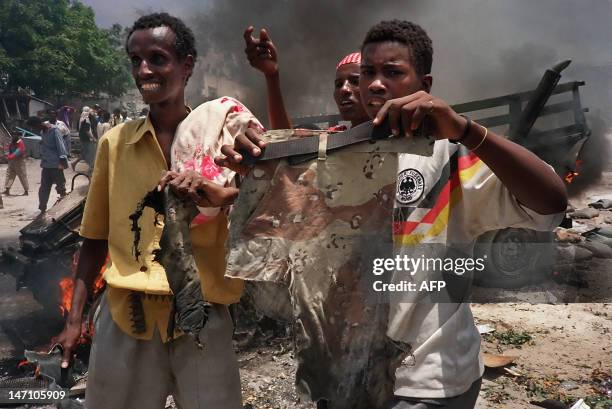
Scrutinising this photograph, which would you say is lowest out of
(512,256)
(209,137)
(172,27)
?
(512,256)

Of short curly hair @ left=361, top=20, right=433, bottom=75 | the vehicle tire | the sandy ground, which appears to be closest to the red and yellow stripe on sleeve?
short curly hair @ left=361, top=20, right=433, bottom=75

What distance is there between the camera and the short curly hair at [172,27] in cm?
182

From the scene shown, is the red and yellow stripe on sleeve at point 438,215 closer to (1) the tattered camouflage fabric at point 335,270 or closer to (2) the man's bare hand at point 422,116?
(1) the tattered camouflage fabric at point 335,270

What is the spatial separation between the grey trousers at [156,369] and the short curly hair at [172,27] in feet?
3.26

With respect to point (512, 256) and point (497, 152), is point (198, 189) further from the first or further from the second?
point (512, 256)

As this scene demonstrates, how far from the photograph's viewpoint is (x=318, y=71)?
50.8 feet

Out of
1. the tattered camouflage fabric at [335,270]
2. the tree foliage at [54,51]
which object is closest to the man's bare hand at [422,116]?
the tattered camouflage fabric at [335,270]

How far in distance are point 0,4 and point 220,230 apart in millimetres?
27384

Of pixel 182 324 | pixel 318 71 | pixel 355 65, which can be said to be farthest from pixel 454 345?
pixel 318 71

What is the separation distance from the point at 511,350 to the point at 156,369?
3.64 m

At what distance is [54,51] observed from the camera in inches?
940

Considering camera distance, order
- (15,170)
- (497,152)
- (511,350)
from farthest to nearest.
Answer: (15,170) < (511,350) < (497,152)

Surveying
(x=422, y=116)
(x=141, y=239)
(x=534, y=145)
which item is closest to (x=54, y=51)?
(x=534, y=145)

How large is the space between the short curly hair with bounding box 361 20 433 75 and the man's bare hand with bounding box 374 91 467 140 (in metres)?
0.35
